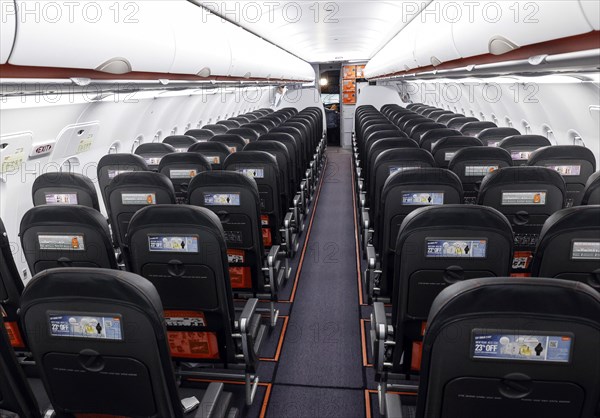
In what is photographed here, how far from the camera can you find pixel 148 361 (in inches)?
72.7

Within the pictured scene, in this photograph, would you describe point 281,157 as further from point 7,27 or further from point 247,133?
point 7,27

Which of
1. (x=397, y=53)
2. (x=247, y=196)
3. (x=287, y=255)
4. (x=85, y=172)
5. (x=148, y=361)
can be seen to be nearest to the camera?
(x=148, y=361)

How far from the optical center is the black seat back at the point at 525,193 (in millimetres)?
3404

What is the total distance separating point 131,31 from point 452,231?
2.46 meters

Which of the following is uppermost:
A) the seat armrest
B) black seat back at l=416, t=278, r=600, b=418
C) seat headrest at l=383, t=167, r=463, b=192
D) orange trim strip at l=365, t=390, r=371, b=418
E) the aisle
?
seat headrest at l=383, t=167, r=463, b=192

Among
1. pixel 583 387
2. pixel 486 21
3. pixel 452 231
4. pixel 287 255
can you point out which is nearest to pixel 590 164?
pixel 486 21

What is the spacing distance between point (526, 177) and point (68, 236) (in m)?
3.27

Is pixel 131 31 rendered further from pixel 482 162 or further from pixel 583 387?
pixel 482 162

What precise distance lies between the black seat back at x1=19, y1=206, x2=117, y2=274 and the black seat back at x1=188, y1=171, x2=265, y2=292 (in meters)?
1.01

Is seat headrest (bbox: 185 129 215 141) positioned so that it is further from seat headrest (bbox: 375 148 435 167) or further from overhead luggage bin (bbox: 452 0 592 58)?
overhead luggage bin (bbox: 452 0 592 58)

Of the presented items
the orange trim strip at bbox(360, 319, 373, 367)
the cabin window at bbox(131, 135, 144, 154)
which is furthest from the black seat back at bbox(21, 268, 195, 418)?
the cabin window at bbox(131, 135, 144, 154)

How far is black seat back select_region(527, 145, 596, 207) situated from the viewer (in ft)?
14.6

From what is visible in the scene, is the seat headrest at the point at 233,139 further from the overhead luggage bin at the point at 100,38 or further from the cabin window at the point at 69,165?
the overhead luggage bin at the point at 100,38

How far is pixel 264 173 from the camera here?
15.9ft
